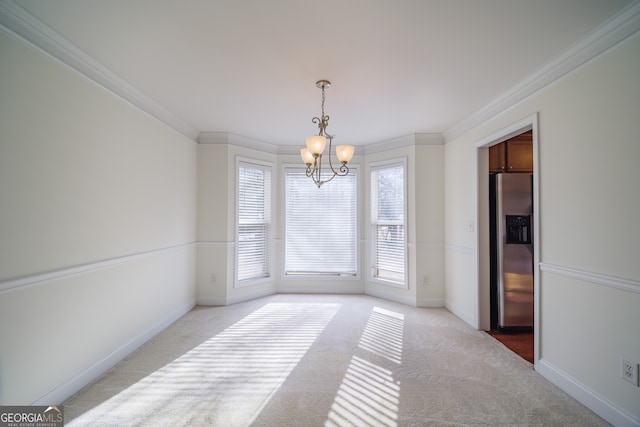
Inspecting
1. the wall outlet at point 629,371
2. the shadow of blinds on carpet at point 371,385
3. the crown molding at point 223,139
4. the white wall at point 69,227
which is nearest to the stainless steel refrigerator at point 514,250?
the shadow of blinds on carpet at point 371,385

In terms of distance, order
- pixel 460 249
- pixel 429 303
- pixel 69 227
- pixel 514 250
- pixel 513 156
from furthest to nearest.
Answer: pixel 429 303 → pixel 460 249 → pixel 513 156 → pixel 514 250 → pixel 69 227

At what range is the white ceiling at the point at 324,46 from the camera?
1.77 meters

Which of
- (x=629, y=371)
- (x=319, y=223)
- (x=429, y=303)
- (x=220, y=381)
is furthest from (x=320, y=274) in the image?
(x=629, y=371)

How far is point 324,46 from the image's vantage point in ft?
7.01

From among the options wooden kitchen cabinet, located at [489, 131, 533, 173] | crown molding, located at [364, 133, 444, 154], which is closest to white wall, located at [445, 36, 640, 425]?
wooden kitchen cabinet, located at [489, 131, 533, 173]

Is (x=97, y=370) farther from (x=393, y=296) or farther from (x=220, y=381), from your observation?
(x=393, y=296)

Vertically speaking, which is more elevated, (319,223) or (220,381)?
(319,223)

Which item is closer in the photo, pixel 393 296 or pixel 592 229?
pixel 592 229

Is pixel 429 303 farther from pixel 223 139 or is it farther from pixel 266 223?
pixel 223 139

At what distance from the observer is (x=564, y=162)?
2.34 meters

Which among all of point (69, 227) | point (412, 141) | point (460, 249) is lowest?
point (460, 249)

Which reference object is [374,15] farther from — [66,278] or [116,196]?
[66,278]

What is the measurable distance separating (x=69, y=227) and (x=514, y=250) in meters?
4.18

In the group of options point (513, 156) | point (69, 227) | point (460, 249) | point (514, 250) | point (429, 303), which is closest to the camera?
point (69, 227)
